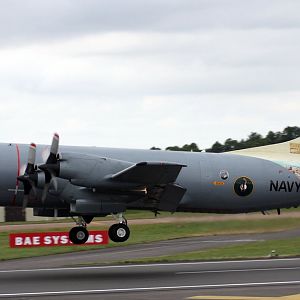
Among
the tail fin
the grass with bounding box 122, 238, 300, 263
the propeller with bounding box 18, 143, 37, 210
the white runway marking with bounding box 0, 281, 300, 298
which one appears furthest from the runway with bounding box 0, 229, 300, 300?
the tail fin

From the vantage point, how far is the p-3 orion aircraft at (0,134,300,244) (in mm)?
29281

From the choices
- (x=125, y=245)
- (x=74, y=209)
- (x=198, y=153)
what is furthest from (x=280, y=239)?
(x=74, y=209)

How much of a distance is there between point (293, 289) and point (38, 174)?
33.7 feet

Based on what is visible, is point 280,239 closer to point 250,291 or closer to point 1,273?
point 1,273

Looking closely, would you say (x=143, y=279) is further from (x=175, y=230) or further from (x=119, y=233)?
(x=175, y=230)

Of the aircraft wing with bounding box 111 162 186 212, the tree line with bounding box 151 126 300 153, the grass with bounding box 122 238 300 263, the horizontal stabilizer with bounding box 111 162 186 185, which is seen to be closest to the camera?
the horizontal stabilizer with bounding box 111 162 186 185

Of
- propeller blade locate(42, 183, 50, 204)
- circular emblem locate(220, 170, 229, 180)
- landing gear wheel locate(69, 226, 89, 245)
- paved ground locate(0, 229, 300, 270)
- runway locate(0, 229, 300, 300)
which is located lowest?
paved ground locate(0, 229, 300, 270)

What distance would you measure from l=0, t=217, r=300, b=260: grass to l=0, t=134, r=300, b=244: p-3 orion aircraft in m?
2.56

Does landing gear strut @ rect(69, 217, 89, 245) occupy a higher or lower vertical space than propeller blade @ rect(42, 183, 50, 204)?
lower

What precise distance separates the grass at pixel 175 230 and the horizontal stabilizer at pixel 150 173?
266 inches

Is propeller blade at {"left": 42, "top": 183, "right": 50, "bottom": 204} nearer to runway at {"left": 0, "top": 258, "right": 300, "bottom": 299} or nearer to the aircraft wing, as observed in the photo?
the aircraft wing

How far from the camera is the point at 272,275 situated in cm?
2988

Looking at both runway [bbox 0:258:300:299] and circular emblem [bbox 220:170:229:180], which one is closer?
runway [bbox 0:258:300:299]

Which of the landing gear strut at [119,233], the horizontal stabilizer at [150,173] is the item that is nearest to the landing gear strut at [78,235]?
the landing gear strut at [119,233]
